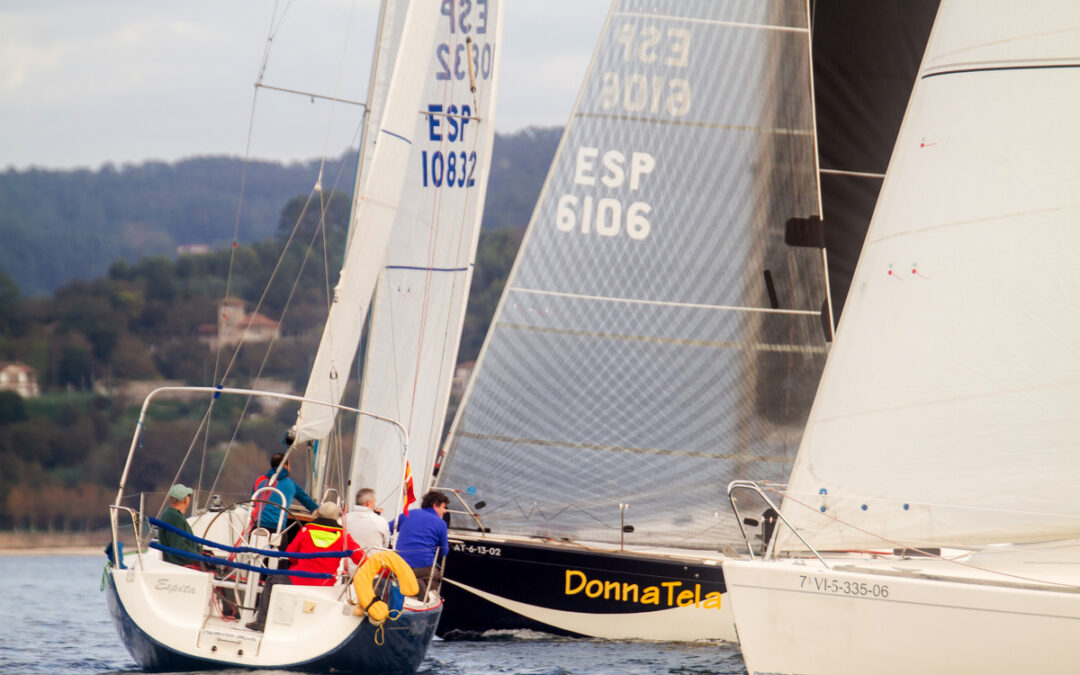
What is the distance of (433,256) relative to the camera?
12.2m

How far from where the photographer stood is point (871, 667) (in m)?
6.53

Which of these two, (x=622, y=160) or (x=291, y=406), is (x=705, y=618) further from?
(x=291, y=406)

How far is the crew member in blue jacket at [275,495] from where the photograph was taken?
8906 millimetres

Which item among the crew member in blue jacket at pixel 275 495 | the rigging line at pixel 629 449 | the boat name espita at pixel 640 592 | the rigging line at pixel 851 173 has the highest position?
the rigging line at pixel 851 173

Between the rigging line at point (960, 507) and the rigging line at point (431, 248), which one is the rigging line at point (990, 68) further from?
the rigging line at point (431, 248)

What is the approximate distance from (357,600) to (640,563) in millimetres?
3020

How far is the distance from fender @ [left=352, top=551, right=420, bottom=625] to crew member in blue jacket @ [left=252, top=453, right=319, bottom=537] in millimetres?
792

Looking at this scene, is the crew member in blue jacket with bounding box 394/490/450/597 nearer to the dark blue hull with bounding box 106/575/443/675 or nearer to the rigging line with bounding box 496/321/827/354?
the dark blue hull with bounding box 106/575/443/675

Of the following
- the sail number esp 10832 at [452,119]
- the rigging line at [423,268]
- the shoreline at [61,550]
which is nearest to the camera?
the rigging line at [423,268]

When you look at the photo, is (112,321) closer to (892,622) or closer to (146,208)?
(146,208)

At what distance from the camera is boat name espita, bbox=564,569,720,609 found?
10.4 m

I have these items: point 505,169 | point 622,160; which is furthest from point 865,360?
point 505,169

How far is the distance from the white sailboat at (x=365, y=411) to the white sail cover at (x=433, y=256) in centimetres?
1

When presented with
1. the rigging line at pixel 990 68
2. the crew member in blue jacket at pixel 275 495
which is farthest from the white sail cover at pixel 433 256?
the rigging line at pixel 990 68
